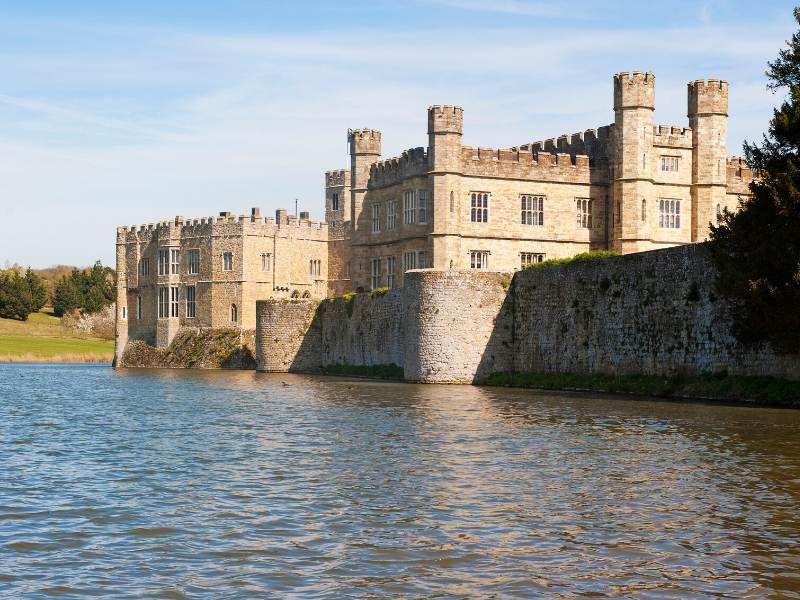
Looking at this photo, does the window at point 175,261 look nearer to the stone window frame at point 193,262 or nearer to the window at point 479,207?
the stone window frame at point 193,262

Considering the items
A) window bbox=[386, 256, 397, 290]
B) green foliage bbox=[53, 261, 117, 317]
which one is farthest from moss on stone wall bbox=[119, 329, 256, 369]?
green foliage bbox=[53, 261, 117, 317]

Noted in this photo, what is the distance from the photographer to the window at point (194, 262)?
264 feet

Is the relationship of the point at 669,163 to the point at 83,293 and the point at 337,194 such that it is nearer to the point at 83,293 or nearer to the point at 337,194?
the point at 337,194

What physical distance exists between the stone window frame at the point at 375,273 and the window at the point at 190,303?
910 inches

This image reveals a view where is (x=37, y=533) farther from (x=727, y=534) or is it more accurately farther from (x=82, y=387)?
(x=82, y=387)

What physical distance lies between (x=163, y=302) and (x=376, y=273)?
2631 centimetres

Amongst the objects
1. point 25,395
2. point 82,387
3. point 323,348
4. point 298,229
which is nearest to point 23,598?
point 25,395

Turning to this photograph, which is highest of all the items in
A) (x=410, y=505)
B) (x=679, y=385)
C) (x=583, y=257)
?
(x=583, y=257)

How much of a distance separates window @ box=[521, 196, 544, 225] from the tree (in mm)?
21873

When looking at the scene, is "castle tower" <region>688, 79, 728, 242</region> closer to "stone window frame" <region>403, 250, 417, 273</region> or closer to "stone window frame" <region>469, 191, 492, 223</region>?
"stone window frame" <region>469, 191, 492, 223</region>

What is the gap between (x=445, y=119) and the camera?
174ft

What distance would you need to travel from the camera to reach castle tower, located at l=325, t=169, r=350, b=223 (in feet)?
343

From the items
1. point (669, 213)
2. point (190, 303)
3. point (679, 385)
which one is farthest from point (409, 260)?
point (190, 303)

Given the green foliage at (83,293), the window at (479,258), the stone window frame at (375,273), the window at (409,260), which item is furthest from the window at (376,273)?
the green foliage at (83,293)
